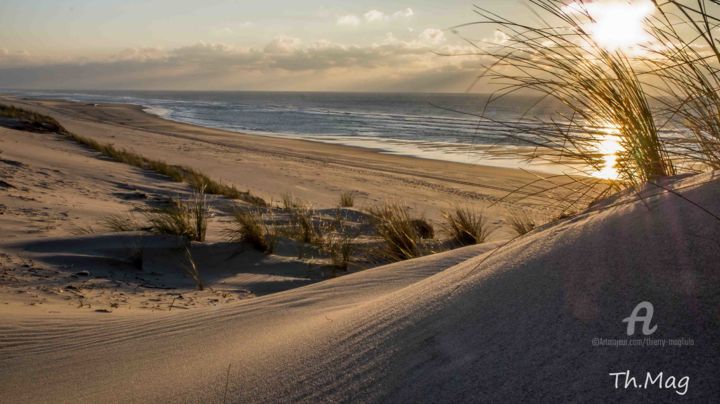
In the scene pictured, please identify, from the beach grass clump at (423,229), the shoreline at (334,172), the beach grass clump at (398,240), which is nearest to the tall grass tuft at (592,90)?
the beach grass clump at (398,240)

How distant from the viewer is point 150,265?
4461 millimetres

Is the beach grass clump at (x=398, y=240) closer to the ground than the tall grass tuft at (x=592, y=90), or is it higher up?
closer to the ground

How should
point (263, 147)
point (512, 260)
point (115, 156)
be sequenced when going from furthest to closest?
point (263, 147) < point (115, 156) < point (512, 260)

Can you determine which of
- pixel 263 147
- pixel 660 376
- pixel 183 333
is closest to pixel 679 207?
pixel 660 376

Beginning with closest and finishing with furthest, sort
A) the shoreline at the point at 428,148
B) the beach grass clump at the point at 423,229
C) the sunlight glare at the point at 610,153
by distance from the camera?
the sunlight glare at the point at 610,153
the beach grass clump at the point at 423,229
the shoreline at the point at 428,148

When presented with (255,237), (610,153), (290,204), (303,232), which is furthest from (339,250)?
(290,204)

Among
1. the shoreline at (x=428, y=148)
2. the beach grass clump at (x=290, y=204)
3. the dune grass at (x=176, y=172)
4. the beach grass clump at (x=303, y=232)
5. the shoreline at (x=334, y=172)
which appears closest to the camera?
the beach grass clump at (x=303, y=232)

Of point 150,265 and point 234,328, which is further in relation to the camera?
point 150,265

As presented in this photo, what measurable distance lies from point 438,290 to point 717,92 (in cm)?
144

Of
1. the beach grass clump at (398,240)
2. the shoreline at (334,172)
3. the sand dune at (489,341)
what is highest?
the sand dune at (489,341)

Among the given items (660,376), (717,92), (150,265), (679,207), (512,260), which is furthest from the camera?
(150,265)

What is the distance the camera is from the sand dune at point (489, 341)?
1.13 metres

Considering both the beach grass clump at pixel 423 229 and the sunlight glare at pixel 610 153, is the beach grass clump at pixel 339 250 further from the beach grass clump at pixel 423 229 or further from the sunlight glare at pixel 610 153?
the sunlight glare at pixel 610 153

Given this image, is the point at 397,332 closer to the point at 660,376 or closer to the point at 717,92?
the point at 660,376
